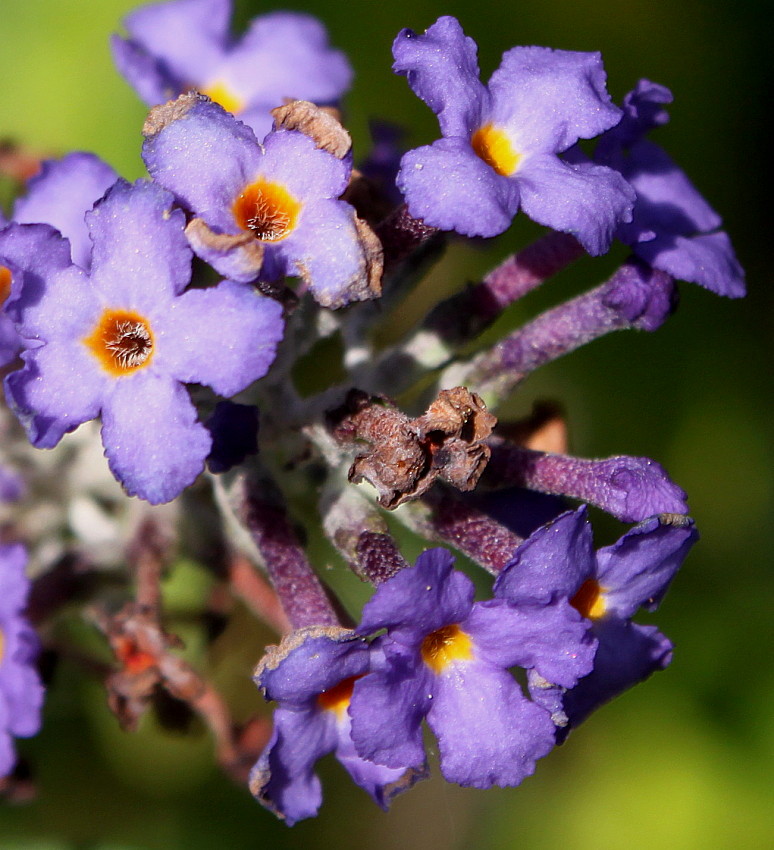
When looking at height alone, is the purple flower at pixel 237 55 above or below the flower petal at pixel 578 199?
above

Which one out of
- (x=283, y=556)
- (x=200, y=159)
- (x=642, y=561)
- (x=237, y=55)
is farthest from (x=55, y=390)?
(x=237, y=55)

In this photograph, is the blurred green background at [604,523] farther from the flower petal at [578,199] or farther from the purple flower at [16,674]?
the flower petal at [578,199]

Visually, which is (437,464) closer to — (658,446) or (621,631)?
(621,631)

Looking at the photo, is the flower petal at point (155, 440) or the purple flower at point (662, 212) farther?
the purple flower at point (662, 212)

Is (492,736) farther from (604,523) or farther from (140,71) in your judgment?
(604,523)

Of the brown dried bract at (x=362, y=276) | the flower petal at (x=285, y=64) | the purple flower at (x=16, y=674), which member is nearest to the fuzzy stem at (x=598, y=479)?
the brown dried bract at (x=362, y=276)

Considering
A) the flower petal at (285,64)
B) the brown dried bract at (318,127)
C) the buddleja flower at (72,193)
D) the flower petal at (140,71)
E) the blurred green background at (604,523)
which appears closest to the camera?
the brown dried bract at (318,127)

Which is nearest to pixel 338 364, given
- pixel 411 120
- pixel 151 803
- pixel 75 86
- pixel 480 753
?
pixel 411 120

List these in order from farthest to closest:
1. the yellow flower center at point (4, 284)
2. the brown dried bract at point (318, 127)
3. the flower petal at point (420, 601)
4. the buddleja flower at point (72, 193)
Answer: the buddleja flower at point (72, 193) → the yellow flower center at point (4, 284) → the brown dried bract at point (318, 127) → the flower petal at point (420, 601)
